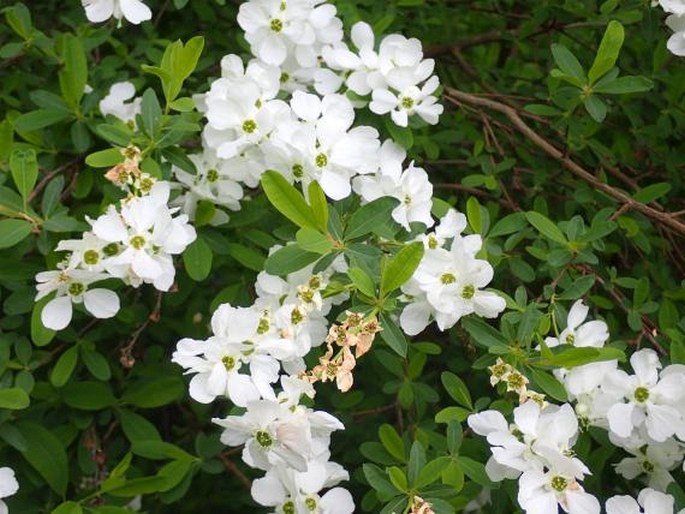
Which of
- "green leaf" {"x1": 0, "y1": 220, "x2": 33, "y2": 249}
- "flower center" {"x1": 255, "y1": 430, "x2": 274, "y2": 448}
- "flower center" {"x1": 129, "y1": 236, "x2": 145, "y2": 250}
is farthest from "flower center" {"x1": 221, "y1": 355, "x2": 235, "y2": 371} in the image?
"green leaf" {"x1": 0, "y1": 220, "x2": 33, "y2": 249}

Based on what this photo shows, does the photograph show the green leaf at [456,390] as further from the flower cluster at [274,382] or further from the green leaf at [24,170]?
the green leaf at [24,170]

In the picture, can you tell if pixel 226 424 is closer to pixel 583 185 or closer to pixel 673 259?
pixel 583 185

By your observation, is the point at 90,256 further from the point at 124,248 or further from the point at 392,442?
the point at 392,442

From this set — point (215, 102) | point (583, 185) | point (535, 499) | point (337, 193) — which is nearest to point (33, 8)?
point (215, 102)

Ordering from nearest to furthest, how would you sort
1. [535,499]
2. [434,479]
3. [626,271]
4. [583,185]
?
[535,499]
[434,479]
[583,185]
[626,271]

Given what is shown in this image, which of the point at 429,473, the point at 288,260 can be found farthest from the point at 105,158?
the point at 429,473
